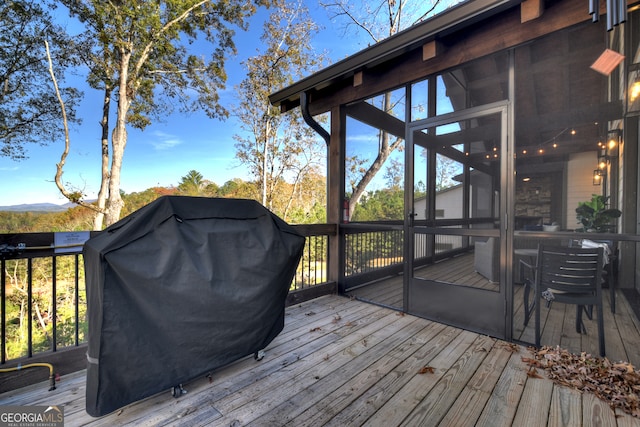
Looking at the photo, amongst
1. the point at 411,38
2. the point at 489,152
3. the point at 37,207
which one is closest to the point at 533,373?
the point at 489,152

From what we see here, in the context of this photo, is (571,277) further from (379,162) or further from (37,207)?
(37,207)

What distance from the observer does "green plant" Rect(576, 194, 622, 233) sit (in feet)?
8.23

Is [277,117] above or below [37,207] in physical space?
above

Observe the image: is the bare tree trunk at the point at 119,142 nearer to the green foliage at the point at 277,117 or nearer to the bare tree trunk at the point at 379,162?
the green foliage at the point at 277,117

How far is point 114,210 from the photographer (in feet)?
35.9

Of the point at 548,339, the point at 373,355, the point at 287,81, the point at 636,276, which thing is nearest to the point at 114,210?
the point at 287,81

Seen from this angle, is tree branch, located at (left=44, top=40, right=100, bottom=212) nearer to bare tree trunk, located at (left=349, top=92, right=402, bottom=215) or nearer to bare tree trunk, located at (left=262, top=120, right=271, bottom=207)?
bare tree trunk, located at (left=262, top=120, right=271, bottom=207)

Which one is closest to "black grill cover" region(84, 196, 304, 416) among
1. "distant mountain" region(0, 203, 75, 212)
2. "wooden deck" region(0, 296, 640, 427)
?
"wooden deck" region(0, 296, 640, 427)

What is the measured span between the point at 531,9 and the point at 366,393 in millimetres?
2918

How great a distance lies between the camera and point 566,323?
8.71ft

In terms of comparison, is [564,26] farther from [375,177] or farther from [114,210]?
[114,210]

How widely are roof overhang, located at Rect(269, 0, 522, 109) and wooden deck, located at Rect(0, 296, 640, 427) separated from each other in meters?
2.68

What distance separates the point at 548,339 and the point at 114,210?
13.5 meters

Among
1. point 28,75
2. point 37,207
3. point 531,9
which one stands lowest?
point 37,207
